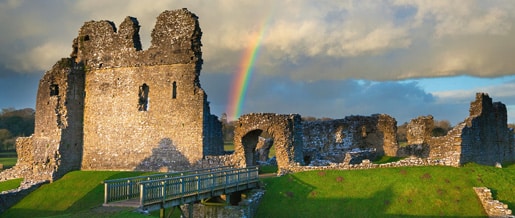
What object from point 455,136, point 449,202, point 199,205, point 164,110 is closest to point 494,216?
point 449,202

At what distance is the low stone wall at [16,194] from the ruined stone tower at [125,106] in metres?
1.18

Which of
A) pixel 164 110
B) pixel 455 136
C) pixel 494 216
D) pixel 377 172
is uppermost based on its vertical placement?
pixel 164 110

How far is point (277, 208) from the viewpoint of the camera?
92.9ft

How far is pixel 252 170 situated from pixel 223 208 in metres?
3.90

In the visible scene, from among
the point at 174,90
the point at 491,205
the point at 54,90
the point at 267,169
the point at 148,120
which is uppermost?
the point at 54,90

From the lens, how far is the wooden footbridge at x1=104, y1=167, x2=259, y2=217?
21053 mm

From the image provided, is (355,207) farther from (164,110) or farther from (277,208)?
(164,110)

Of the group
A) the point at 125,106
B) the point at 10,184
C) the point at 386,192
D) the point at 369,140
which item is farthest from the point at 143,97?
the point at 369,140

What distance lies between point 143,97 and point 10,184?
1195 cm

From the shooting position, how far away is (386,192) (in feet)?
94.0

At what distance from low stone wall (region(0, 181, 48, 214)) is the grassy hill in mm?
1087

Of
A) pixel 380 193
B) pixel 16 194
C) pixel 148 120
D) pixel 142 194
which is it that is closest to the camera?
pixel 142 194

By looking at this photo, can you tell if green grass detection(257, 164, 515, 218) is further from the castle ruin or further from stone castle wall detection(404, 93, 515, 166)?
the castle ruin

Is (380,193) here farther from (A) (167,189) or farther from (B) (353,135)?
(B) (353,135)
